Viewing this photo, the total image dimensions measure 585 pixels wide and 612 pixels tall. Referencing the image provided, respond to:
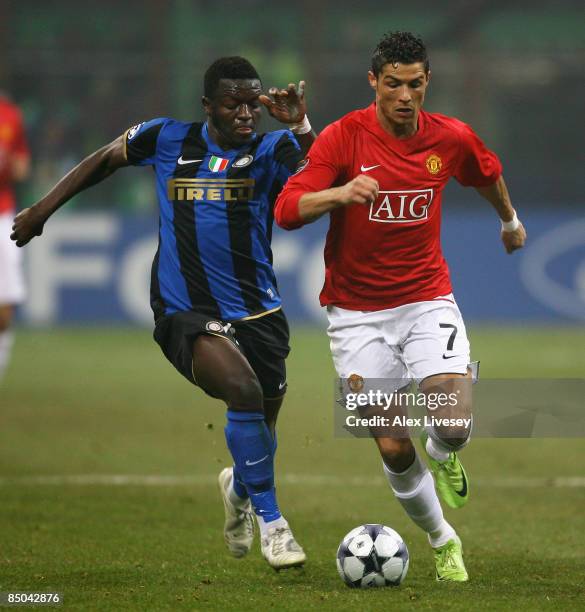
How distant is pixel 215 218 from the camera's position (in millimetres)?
6172

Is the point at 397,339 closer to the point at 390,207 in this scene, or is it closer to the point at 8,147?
the point at 390,207

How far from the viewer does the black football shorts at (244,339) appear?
6070mm

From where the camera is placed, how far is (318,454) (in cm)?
997

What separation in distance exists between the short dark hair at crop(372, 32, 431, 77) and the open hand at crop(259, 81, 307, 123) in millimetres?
381

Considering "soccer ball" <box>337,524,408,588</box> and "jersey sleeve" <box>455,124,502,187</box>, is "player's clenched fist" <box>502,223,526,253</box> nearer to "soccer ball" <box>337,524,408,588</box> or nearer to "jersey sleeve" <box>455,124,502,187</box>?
"jersey sleeve" <box>455,124,502,187</box>

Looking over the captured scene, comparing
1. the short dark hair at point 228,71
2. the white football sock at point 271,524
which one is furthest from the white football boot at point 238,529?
the short dark hair at point 228,71

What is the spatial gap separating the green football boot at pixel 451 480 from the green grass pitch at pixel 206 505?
352 millimetres

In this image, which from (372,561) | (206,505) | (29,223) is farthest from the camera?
(206,505)

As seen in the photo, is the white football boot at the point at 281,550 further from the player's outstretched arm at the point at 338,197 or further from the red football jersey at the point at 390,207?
the player's outstretched arm at the point at 338,197

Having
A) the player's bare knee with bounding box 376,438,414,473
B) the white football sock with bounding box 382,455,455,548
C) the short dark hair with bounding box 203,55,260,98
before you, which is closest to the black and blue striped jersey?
the short dark hair with bounding box 203,55,260,98

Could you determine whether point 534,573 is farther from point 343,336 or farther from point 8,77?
point 8,77

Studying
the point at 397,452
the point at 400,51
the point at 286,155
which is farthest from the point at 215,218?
the point at 397,452

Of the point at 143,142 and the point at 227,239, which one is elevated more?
the point at 143,142

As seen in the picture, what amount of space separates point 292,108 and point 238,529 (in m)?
2.04
